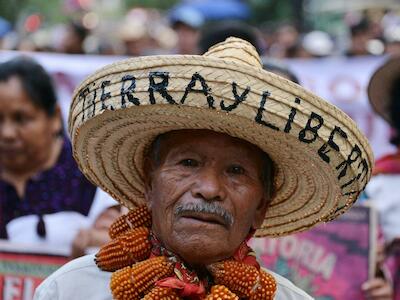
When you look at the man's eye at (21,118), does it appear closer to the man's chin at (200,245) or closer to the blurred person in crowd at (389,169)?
the blurred person in crowd at (389,169)

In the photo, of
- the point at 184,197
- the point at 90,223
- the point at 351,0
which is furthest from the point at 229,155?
the point at 351,0

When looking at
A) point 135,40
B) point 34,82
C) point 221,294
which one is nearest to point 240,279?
point 221,294

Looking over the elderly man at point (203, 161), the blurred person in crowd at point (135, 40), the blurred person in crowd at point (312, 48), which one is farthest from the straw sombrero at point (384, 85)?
the blurred person in crowd at point (312, 48)

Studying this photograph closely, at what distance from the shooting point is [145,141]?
295cm

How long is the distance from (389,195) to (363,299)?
2.09 ft

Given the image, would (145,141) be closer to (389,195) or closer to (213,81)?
(213,81)

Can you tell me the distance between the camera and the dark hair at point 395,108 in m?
5.25

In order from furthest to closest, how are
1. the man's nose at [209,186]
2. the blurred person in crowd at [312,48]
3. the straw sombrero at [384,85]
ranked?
the blurred person in crowd at [312,48], the straw sombrero at [384,85], the man's nose at [209,186]

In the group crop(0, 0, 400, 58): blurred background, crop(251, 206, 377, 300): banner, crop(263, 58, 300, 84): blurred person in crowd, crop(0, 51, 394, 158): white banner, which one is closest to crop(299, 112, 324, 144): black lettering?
crop(263, 58, 300, 84): blurred person in crowd

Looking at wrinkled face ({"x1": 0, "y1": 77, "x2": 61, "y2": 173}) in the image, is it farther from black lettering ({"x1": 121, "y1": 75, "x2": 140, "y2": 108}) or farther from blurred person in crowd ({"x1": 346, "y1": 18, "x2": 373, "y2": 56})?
blurred person in crowd ({"x1": 346, "y1": 18, "x2": 373, "y2": 56})

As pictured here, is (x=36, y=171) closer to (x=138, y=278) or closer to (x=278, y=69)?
(x=278, y=69)

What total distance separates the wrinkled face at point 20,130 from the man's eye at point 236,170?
2.17 metres

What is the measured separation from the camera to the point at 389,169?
5.08 metres

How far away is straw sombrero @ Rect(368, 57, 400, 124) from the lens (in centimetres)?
520
